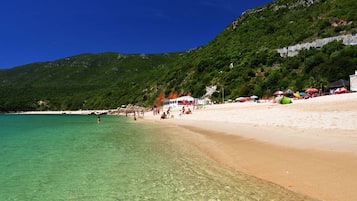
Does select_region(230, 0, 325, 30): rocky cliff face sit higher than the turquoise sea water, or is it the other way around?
select_region(230, 0, 325, 30): rocky cliff face

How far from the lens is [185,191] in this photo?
8289 mm

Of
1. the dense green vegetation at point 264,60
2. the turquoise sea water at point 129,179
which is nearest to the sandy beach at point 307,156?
the turquoise sea water at point 129,179

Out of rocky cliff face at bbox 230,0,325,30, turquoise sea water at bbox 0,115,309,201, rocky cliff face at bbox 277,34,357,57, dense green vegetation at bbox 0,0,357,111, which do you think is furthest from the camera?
rocky cliff face at bbox 230,0,325,30

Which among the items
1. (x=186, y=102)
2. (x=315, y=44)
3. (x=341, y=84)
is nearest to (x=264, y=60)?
(x=315, y=44)

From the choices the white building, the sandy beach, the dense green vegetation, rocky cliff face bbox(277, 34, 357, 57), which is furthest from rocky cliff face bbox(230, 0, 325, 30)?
the sandy beach

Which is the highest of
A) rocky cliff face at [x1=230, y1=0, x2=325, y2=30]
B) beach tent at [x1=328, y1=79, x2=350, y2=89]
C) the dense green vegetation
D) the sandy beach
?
rocky cliff face at [x1=230, y1=0, x2=325, y2=30]

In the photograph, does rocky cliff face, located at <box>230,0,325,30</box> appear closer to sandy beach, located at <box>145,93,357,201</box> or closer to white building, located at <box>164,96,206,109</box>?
white building, located at <box>164,96,206,109</box>

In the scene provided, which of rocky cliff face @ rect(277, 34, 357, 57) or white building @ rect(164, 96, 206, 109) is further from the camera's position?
white building @ rect(164, 96, 206, 109)

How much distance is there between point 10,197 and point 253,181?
662 centimetres

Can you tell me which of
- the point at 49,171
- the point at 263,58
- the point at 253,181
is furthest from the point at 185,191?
the point at 263,58

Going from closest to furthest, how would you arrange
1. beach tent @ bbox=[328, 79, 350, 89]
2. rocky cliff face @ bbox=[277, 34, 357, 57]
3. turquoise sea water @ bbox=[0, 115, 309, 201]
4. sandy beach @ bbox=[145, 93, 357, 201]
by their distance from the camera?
1. sandy beach @ bbox=[145, 93, 357, 201]
2. turquoise sea water @ bbox=[0, 115, 309, 201]
3. beach tent @ bbox=[328, 79, 350, 89]
4. rocky cliff face @ bbox=[277, 34, 357, 57]

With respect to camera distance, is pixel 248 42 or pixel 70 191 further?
pixel 248 42

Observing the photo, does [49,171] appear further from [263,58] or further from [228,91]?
[263,58]

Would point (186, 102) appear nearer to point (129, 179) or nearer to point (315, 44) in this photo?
point (315, 44)
